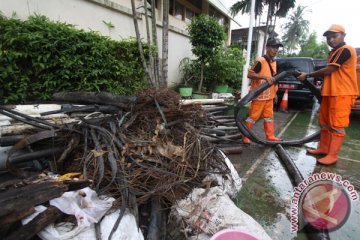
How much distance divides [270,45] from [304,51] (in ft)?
161

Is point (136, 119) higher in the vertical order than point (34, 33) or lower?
lower

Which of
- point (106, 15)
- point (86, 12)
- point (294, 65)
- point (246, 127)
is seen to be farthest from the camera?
point (294, 65)

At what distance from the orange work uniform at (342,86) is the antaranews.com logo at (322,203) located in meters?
1.68

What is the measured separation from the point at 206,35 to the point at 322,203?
6961 millimetres

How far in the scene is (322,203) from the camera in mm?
2303

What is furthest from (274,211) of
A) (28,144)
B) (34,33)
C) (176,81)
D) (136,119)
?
(176,81)

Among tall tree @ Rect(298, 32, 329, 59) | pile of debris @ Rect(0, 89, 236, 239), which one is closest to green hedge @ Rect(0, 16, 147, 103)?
pile of debris @ Rect(0, 89, 236, 239)

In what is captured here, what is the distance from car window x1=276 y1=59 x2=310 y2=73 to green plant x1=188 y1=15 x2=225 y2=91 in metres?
2.42

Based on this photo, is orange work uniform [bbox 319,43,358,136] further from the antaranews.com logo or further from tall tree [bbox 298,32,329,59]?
tall tree [bbox 298,32,329,59]

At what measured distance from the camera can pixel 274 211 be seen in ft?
8.54

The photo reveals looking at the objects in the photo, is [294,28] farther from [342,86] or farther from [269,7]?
[342,86]

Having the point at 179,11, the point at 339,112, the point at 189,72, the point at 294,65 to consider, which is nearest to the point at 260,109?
the point at 339,112

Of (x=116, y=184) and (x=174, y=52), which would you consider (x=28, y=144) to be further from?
(x=174, y=52)

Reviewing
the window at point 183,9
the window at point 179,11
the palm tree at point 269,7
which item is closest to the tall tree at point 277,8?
the palm tree at point 269,7
